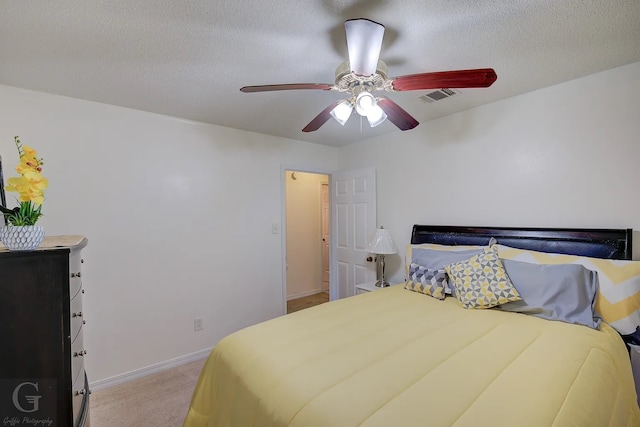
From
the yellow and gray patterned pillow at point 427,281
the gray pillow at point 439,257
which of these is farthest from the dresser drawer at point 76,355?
the gray pillow at point 439,257

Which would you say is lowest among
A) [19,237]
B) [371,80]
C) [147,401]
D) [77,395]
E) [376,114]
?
[147,401]

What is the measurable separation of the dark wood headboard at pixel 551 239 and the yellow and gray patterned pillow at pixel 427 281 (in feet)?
1.63

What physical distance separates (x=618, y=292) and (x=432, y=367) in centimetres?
137

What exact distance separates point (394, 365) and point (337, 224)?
2.79 metres

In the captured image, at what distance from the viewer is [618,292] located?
67.0 inches

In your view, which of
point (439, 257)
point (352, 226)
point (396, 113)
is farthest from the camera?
point (352, 226)

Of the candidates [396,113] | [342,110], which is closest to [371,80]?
[342,110]

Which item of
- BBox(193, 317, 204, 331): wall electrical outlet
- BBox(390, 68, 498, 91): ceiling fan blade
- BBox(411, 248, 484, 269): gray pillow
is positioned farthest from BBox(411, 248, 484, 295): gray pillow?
BBox(193, 317, 204, 331): wall electrical outlet

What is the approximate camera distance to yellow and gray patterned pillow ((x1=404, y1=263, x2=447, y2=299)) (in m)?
2.25

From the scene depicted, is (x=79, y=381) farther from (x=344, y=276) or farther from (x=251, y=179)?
(x=344, y=276)

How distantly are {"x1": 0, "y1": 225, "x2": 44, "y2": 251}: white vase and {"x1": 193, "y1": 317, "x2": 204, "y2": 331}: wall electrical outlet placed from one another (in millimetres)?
1874

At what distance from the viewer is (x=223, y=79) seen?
6.57 ft

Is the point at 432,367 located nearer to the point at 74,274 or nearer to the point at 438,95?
the point at 74,274

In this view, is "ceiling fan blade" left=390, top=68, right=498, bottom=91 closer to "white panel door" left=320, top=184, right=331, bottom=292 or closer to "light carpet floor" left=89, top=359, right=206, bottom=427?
"light carpet floor" left=89, top=359, right=206, bottom=427
